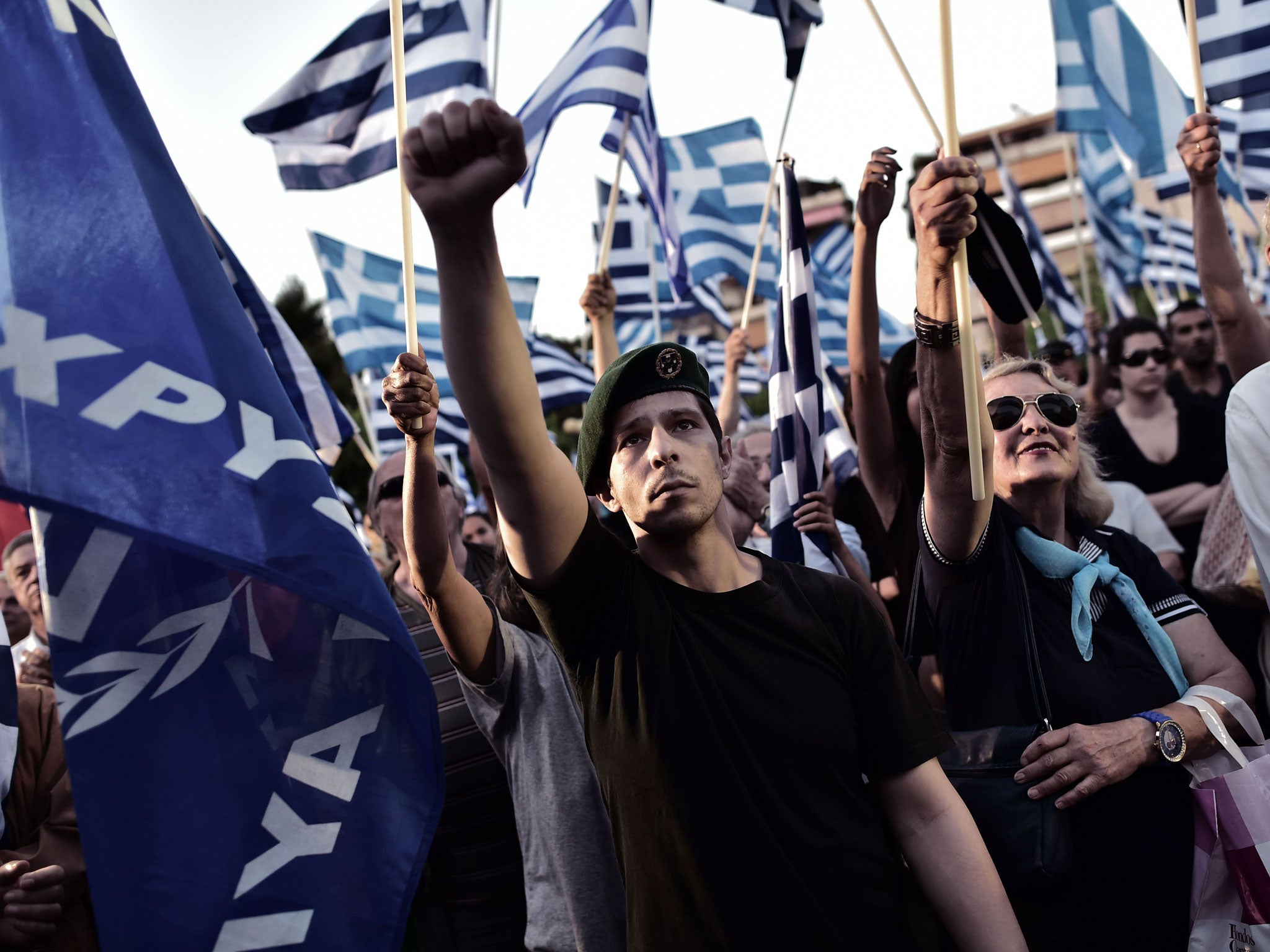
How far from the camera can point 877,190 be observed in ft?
11.2

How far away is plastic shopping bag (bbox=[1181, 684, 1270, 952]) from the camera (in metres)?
2.21

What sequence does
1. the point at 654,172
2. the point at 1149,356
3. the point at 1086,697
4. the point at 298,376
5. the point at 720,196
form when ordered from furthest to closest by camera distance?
the point at 720,196 < the point at 654,172 < the point at 298,376 < the point at 1149,356 < the point at 1086,697

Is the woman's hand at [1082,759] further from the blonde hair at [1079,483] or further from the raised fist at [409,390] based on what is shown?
the raised fist at [409,390]

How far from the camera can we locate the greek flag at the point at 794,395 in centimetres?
357

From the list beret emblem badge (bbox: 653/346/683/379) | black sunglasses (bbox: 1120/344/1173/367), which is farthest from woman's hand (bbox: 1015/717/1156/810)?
black sunglasses (bbox: 1120/344/1173/367)

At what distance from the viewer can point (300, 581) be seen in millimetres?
2061

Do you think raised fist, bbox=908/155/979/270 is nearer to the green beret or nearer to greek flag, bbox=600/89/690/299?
the green beret

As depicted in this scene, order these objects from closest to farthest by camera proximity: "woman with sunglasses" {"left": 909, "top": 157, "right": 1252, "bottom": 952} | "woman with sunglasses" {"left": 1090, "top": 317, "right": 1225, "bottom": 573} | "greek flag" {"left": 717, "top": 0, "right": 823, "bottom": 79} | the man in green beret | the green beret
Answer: the man in green beret < the green beret < "woman with sunglasses" {"left": 909, "top": 157, "right": 1252, "bottom": 952} < "woman with sunglasses" {"left": 1090, "top": 317, "right": 1225, "bottom": 573} < "greek flag" {"left": 717, "top": 0, "right": 823, "bottom": 79}

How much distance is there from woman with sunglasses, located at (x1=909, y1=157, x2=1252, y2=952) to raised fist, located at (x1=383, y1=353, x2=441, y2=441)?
1050 millimetres

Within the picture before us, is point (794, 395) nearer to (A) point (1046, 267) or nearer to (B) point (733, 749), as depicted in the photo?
(B) point (733, 749)

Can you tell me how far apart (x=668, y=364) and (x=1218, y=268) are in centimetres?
199

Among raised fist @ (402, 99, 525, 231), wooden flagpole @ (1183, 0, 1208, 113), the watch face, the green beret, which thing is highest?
wooden flagpole @ (1183, 0, 1208, 113)


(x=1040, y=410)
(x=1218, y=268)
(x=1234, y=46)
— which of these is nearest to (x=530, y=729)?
(x=1040, y=410)

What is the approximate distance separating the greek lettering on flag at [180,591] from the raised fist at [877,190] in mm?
1928
